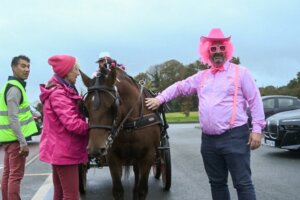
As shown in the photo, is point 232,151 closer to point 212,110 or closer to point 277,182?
point 212,110

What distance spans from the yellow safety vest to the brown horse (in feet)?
3.76

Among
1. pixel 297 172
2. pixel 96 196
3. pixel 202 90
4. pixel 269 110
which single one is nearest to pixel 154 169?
pixel 96 196

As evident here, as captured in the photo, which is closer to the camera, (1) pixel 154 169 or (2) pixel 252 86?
(2) pixel 252 86

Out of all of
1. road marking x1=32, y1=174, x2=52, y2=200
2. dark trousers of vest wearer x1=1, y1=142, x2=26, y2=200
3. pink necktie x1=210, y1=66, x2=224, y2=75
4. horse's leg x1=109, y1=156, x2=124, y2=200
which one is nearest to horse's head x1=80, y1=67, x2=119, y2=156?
pink necktie x1=210, y1=66, x2=224, y2=75

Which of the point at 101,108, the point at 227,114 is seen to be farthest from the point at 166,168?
the point at 101,108

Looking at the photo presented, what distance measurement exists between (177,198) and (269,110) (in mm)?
14737

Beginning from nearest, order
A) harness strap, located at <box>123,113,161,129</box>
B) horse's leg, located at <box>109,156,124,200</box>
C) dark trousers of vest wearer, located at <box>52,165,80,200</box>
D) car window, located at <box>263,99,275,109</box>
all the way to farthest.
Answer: dark trousers of vest wearer, located at <box>52,165,80,200</box> → harness strap, located at <box>123,113,161,129</box> → horse's leg, located at <box>109,156,124,200</box> → car window, located at <box>263,99,275,109</box>

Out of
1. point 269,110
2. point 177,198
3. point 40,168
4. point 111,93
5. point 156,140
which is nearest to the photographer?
point 111,93

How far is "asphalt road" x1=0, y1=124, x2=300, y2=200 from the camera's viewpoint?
7.94m

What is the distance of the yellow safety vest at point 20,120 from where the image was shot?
6070 millimetres

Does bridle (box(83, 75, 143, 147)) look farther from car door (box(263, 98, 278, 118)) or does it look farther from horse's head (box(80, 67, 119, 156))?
car door (box(263, 98, 278, 118))

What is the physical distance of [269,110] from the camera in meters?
21.7

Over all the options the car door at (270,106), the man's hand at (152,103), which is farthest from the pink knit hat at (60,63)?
the car door at (270,106)

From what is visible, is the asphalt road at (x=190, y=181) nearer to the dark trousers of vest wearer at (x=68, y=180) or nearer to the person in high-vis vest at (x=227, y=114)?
the person in high-vis vest at (x=227, y=114)
